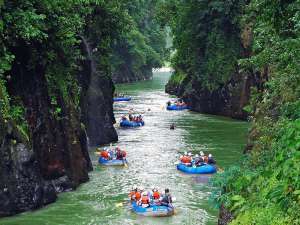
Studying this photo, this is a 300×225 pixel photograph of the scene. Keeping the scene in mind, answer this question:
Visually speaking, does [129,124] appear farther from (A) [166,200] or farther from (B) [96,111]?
(A) [166,200]

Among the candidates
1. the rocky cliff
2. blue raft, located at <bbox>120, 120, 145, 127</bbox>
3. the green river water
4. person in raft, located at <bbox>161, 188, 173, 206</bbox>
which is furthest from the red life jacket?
the rocky cliff

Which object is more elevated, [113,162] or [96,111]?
[96,111]

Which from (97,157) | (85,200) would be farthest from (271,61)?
(97,157)

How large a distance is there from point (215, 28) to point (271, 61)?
88.0ft

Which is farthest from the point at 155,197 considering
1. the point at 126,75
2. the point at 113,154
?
the point at 126,75

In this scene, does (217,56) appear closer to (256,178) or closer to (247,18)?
(247,18)

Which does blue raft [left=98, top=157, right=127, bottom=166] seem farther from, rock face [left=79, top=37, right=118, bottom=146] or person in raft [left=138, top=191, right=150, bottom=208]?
person in raft [left=138, top=191, right=150, bottom=208]

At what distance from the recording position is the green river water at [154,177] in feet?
56.2

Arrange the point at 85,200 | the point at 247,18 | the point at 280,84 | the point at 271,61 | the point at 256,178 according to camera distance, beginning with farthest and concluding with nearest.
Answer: the point at 247,18, the point at 85,200, the point at 271,61, the point at 280,84, the point at 256,178

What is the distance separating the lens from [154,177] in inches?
890

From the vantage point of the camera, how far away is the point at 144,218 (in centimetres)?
1731

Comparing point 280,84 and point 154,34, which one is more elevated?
point 154,34

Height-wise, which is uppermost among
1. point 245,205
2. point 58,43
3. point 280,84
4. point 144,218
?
point 58,43

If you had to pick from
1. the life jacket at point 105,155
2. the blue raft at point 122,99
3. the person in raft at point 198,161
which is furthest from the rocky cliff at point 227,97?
the life jacket at point 105,155
